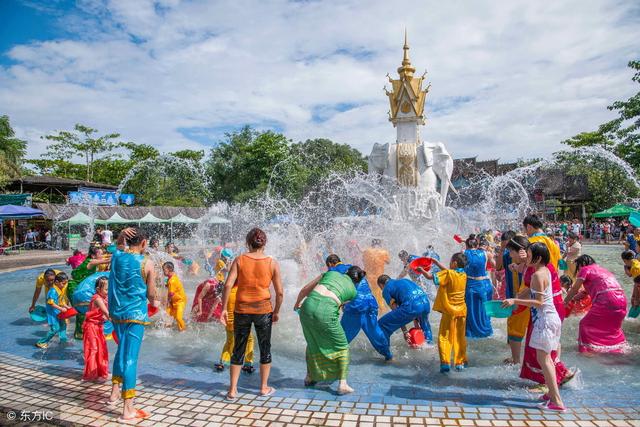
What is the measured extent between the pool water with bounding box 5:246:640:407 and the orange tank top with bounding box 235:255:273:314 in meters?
0.92

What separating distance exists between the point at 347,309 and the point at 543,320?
2247mm

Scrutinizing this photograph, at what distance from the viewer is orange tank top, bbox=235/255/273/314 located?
4633mm

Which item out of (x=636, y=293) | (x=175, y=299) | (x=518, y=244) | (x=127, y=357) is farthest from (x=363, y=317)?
(x=636, y=293)

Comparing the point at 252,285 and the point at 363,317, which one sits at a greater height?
the point at 252,285

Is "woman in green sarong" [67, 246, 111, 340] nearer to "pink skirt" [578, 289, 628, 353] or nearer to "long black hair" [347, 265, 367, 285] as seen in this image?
"long black hair" [347, 265, 367, 285]

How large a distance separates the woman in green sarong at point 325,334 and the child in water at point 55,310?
4.25 m

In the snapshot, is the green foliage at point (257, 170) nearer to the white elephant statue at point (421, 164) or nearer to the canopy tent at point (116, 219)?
the canopy tent at point (116, 219)

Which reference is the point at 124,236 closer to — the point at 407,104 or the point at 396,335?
the point at 396,335

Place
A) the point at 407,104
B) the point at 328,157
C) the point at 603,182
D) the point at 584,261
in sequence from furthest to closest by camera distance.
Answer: the point at 328,157 < the point at 603,182 < the point at 407,104 < the point at 584,261

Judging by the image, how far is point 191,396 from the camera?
4680 mm

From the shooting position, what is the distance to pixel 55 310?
6.89 metres

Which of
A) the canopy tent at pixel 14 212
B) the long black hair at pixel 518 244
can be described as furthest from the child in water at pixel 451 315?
the canopy tent at pixel 14 212

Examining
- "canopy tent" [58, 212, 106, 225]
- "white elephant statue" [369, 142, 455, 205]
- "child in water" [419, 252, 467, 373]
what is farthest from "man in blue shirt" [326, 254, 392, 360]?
"canopy tent" [58, 212, 106, 225]

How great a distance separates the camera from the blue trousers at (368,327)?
5.67 m
